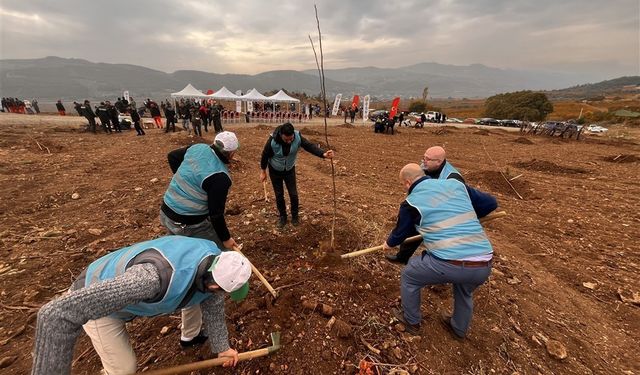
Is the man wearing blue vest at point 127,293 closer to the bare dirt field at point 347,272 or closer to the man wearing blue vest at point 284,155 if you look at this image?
the bare dirt field at point 347,272

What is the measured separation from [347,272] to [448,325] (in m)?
1.22

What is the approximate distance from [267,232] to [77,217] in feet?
11.7

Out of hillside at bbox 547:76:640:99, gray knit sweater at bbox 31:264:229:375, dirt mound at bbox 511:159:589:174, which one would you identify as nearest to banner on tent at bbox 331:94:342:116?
dirt mound at bbox 511:159:589:174

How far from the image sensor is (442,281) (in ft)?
8.57

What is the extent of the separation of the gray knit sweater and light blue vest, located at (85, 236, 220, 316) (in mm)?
102

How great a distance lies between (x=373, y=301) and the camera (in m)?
3.30

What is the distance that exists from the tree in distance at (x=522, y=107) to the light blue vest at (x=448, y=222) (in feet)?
143

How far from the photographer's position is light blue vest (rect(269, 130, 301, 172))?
14.1 ft

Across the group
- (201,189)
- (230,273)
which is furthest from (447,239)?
(201,189)

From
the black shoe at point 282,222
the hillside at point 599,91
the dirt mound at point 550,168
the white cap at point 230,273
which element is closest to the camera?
the white cap at point 230,273

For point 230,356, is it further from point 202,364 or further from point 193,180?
point 193,180

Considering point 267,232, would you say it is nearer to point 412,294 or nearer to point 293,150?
point 293,150

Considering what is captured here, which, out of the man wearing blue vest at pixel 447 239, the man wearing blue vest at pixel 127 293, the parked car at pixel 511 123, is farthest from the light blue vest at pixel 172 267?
the parked car at pixel 511 123

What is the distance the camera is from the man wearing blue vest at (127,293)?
152cm
